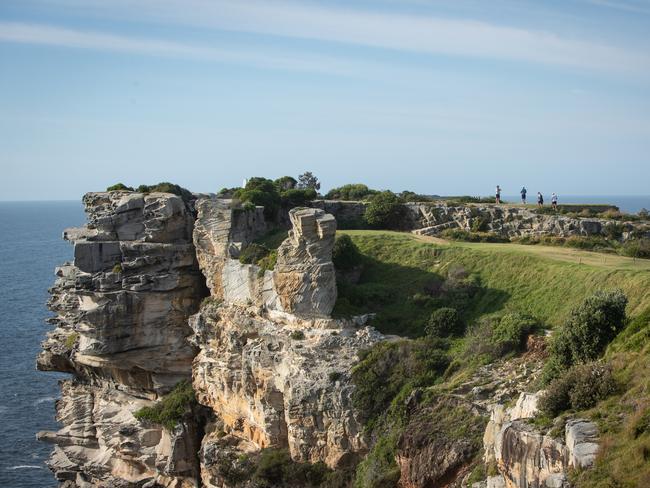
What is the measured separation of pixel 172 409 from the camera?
132 ft

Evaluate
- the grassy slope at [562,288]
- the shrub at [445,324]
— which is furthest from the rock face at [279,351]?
the grassy slope at [562,288]

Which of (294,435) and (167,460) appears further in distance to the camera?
(167,460)

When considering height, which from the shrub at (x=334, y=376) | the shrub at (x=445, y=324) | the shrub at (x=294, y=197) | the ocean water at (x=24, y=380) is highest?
the shrub at (x=294, y=197)

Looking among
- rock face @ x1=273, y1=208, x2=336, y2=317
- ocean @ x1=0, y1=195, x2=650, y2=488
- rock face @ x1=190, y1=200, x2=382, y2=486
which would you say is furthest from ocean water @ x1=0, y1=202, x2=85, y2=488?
rock face @ x1=273, y1=208, x2=336, y2=317

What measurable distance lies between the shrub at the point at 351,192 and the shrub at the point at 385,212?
5466 mm

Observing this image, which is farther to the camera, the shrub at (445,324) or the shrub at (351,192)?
the shrub at (351,192)

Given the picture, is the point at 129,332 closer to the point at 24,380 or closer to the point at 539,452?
the point at 24,380

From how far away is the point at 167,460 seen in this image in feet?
131

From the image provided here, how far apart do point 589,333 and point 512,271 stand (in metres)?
11.2

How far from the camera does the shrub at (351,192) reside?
5284 centimetres

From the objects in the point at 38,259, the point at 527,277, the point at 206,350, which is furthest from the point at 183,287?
the point at 38,259

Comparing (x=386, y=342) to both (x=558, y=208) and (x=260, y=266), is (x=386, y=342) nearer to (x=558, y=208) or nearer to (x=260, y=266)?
(x=260, y=266)

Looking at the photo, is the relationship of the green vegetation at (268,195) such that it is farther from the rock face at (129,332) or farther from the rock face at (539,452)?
the rock face at (539,452)

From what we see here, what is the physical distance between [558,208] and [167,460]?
973 inches
